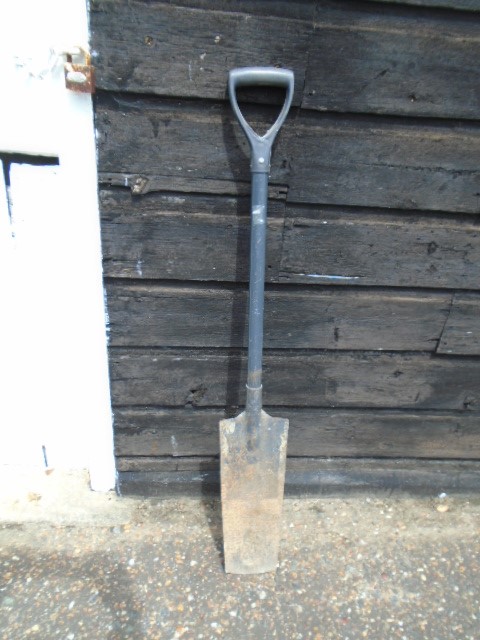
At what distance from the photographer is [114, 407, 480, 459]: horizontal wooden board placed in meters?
1.83

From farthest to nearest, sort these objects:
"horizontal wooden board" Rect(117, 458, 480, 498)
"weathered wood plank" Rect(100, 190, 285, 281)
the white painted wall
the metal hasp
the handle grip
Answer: "horizontal wooden board" Rect(117, 458, 480, 498) < the metal hasp < "weathered wood plank" Rect(100, 190, 285, 281) < the white painted wall < the handle grip

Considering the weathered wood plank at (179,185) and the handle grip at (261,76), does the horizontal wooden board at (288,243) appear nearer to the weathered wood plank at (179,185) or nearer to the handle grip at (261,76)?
the weathered wood plank at (179,185)

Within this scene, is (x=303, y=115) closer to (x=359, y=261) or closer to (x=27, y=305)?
(x=359, y=261)

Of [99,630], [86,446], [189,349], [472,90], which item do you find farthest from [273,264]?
[99,630]

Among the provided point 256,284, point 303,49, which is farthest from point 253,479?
point 303,49

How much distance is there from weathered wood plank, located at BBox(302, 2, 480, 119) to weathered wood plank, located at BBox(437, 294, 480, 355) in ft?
2.10

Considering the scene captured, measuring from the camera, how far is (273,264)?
5.13 feet

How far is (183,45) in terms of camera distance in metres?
1.29

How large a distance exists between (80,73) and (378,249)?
3.49 feet

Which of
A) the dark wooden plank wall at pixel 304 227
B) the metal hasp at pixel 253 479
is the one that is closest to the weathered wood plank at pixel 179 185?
the dark wooden plank wall at pixel 304 227

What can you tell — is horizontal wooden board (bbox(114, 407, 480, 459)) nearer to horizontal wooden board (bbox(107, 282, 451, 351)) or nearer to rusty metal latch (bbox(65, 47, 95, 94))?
horizontal wooden board (bbox(107, 282, 451, 351))

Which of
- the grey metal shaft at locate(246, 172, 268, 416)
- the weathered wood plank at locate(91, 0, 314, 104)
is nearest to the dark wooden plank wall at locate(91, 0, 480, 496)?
the weathered wood plank at locate(91, 0, 314, 104)

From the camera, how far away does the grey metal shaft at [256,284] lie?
4.35ft

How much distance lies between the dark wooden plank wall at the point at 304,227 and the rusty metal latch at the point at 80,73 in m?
0.03
